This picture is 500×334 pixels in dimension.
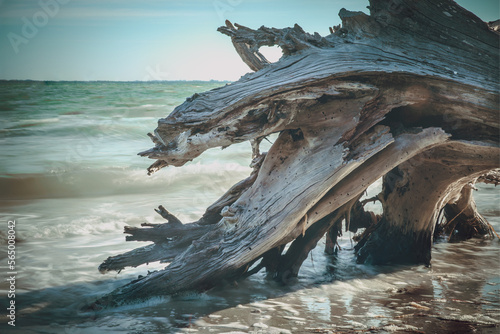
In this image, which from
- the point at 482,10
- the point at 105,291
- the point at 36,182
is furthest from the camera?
the point at 36,182

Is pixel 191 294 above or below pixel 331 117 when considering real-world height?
below

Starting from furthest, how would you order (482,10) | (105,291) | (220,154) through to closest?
(220,154)
(482,10)
(105,291)

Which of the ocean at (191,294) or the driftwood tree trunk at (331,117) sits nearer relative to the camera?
the ocean at (191,294)

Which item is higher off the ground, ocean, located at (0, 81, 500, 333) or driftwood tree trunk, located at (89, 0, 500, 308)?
driftwood tree trunk, located at (89, 0, 500, 308)

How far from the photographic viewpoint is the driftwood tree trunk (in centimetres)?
293

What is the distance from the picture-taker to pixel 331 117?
304 cm

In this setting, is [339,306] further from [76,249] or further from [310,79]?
[76,249]

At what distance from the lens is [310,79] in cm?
284

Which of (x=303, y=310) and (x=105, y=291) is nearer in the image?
(x=303, y=310)

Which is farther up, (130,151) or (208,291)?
(130,151)

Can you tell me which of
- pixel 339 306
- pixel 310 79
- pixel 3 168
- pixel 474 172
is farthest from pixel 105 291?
pixel 3 168

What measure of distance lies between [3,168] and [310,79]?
8.18 m

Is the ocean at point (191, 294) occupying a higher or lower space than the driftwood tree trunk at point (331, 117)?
lower

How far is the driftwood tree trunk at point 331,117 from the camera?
9.61ft
